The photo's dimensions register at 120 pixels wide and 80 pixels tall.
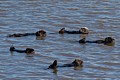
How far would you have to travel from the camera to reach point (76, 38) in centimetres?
2419

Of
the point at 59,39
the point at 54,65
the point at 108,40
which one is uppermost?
the point at 59,39

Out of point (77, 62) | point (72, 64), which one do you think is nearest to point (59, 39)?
point (72, 64)

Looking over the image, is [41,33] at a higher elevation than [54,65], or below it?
higher

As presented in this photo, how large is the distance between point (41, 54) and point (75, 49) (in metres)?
1.40

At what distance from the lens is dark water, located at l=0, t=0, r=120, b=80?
19572 mm

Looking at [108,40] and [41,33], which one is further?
[41,33]

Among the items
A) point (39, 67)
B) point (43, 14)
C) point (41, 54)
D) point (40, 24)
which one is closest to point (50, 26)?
point (40, 24)

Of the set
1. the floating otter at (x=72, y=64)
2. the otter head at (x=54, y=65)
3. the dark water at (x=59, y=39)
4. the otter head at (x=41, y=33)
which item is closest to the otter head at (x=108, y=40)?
the dark water at (x=59, y=39)

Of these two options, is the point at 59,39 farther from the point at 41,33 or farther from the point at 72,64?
the point at 72,64


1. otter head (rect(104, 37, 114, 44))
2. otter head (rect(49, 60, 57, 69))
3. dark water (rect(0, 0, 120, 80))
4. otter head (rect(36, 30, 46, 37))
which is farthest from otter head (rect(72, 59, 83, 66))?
otter head (rect(36, 30, 46, 37))

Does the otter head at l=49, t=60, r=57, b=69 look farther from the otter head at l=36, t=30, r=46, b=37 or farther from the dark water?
the otter head at l=36, t=30, r=46, b=37

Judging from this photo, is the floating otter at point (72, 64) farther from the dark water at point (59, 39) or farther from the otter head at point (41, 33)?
the otter head at point (41, 33)

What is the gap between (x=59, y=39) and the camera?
78.1 feet

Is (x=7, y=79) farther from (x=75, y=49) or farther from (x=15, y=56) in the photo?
(x=75, y=49)
